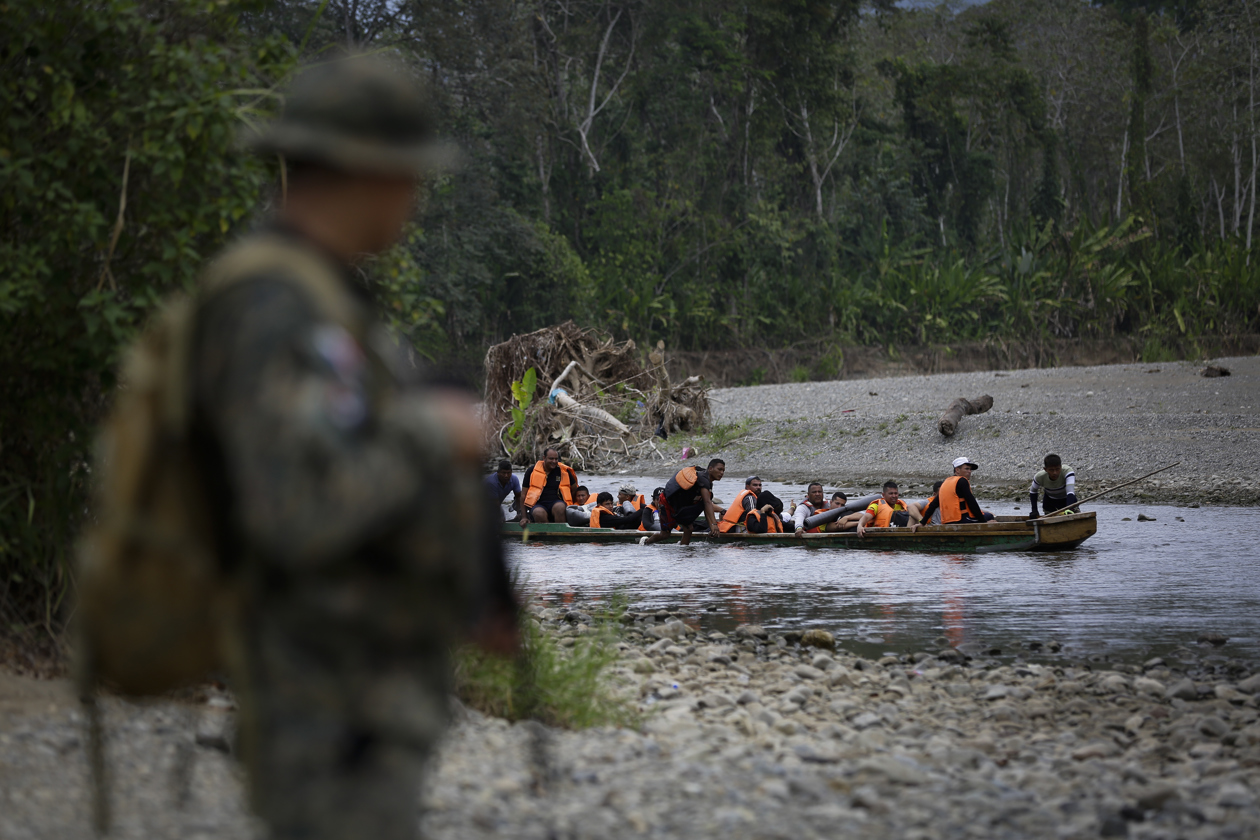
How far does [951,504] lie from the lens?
15.5 metres

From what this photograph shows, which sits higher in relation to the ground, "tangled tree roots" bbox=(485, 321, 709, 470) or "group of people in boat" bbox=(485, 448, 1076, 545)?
"tangled tree roots" bbox=(485, 321, 709, 470)

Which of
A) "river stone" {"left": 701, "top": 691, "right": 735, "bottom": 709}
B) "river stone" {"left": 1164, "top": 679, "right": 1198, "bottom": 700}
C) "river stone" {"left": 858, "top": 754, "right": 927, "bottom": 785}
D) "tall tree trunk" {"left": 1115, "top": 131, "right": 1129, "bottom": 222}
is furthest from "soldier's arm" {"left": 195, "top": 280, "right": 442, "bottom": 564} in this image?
"tall tree trunk" {"left": 1115, "top": 131, "right": 1129, "bottom": 222}

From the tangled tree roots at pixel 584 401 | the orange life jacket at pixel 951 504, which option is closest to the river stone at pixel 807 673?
the orange life jacket at pixel 951 504

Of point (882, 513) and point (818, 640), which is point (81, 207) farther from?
point (882, 513)

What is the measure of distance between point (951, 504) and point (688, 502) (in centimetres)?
360

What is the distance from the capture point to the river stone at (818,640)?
32.2ft

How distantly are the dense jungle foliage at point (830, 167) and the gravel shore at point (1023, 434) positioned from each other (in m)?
8.16

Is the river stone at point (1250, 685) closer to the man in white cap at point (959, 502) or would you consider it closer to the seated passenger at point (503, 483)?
the man in white cap at point (959, 502)

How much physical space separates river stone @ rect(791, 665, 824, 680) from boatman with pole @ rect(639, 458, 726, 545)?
7990 millimetres

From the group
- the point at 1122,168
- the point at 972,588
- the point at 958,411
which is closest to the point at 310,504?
the point at 972,588

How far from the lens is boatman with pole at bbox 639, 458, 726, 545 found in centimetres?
1672

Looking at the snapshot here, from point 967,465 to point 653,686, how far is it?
29.8ft

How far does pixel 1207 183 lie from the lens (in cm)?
5188

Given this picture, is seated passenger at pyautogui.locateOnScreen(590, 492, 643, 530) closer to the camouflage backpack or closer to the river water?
the river water
